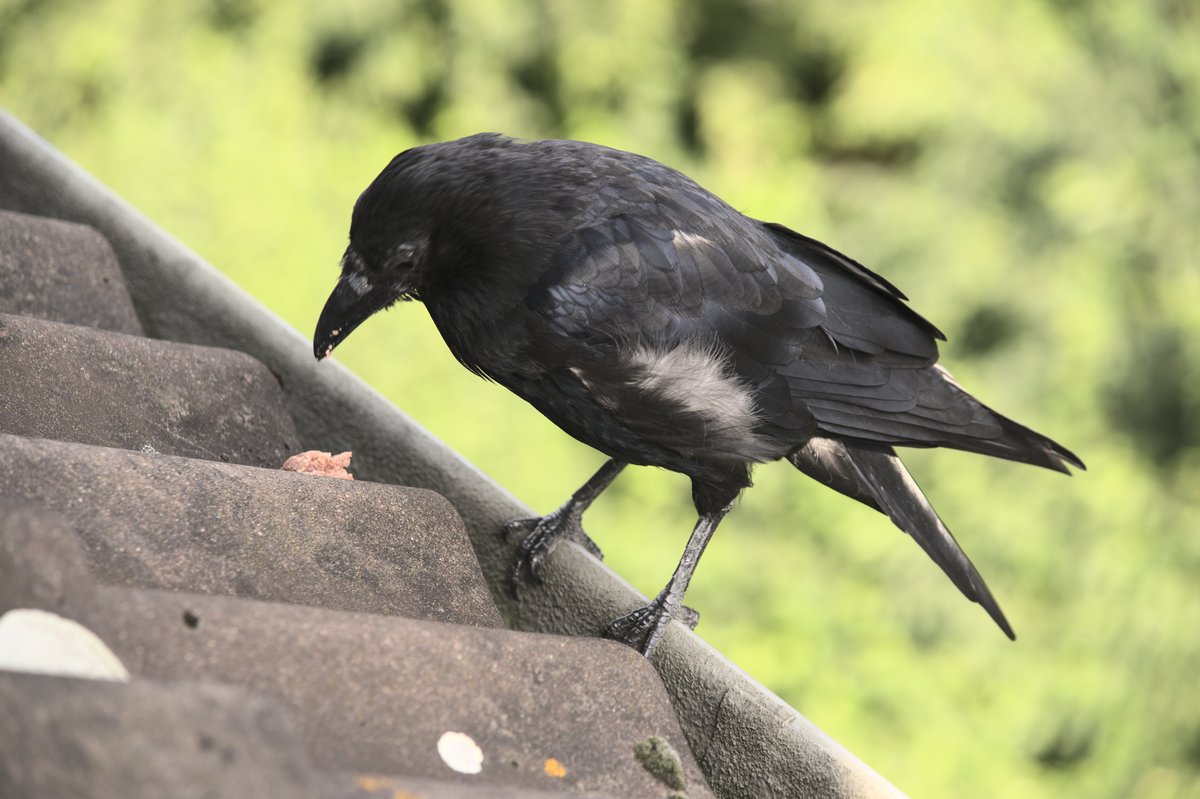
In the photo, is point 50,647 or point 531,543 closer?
point 50,647

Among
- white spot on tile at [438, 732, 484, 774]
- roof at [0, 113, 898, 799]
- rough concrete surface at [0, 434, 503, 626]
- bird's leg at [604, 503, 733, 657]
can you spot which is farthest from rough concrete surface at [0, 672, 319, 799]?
bird's leg at [604, 503, 733, 657]

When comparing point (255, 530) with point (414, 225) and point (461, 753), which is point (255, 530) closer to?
point (461, 753)

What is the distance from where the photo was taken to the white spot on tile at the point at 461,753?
1134 millimetres

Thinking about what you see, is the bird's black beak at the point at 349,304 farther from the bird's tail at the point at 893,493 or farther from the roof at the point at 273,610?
the bird's tail at the point at 893,493

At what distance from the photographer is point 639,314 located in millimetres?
2139

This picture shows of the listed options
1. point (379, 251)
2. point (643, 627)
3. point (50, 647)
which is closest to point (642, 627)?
point (643, 627)

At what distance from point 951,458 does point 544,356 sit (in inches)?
148

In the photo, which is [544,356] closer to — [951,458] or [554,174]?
[554,174]

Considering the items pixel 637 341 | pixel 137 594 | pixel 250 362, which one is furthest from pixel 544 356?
pixel 137 594

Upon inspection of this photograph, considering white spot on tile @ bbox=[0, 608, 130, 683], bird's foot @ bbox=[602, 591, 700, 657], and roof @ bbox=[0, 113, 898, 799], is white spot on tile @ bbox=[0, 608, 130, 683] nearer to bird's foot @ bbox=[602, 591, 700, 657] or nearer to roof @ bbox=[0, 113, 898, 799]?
roof @ bbox=[0, 113, 898, 799]

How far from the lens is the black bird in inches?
82.4

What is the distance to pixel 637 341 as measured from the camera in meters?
2.13

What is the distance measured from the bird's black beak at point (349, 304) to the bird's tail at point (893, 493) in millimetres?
917

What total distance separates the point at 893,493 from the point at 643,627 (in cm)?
93
